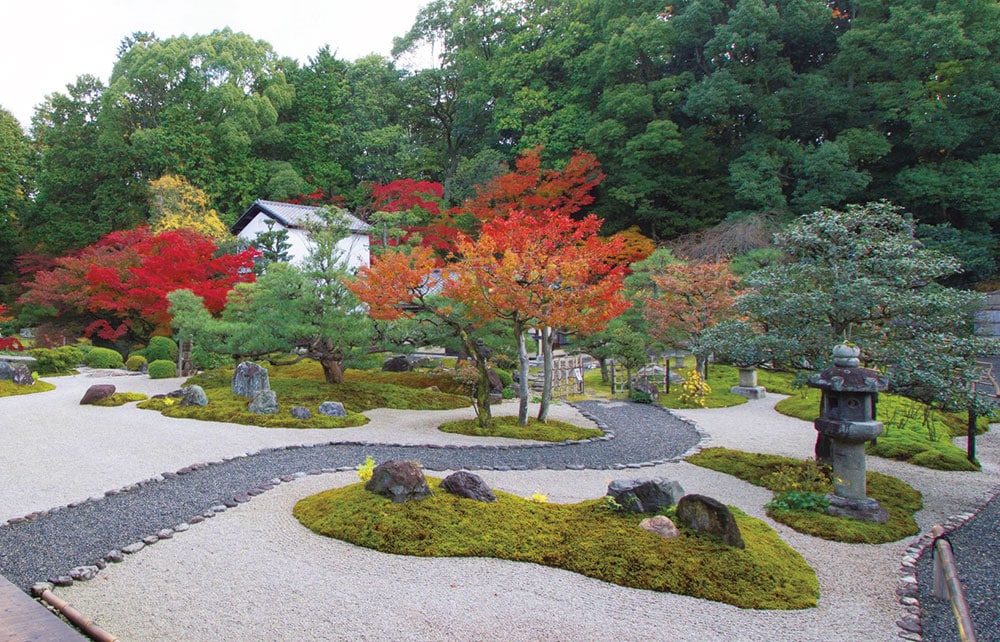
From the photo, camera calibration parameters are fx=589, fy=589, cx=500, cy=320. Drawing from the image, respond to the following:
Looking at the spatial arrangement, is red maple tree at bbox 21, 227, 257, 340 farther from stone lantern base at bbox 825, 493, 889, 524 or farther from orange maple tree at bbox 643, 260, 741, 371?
stone lantern base at bbox 825, 493, 889, 524

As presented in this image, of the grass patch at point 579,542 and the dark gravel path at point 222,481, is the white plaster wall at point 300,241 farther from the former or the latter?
the grass patch at point 579,542

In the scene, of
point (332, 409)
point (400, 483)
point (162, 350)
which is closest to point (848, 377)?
point (400, 483)

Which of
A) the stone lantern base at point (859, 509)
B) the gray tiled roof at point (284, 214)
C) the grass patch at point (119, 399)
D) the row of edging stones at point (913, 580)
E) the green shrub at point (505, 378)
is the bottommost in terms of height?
the row of edging stones at point (913, 580)

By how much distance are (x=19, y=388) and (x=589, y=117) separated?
22522mm

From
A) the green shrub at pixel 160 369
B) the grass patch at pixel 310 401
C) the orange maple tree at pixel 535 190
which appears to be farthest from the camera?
the orange maple tree at pixel 535 190

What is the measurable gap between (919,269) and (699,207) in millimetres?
19618

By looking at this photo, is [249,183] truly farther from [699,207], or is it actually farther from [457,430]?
[457,430]

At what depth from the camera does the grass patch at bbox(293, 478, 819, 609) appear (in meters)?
4.34

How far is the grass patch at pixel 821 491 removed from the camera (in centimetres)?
553

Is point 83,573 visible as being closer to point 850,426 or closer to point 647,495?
point 647,495

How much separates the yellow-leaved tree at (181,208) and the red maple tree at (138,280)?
3066 millimetres

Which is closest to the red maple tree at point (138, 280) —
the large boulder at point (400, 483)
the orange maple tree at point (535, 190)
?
the orange maple tree at point (535, 190)

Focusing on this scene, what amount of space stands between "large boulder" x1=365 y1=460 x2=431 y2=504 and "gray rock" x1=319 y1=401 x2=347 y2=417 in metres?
5.12

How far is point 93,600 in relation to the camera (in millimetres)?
4121
